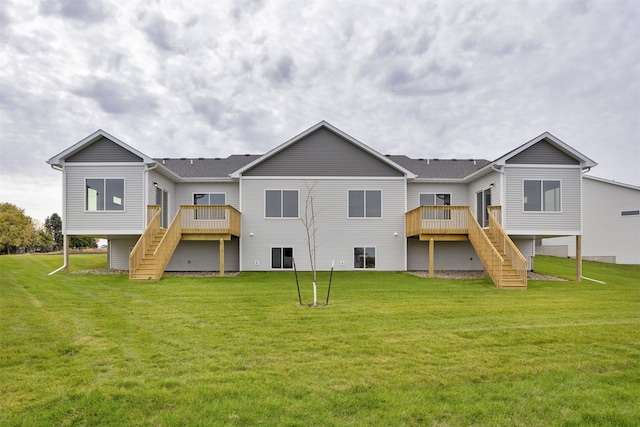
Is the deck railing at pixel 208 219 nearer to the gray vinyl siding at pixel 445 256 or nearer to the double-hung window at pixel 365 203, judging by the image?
the double-hung window at pixel 365 203

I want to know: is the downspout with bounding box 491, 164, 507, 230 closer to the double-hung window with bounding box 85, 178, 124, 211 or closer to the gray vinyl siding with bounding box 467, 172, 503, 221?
the gray vinyl siding with bounding box 467, 172, 503, 221

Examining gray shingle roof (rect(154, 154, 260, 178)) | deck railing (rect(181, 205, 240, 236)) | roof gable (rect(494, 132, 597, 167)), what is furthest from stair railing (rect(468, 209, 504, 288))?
gray shingle roof (rect(154, 154, 260, 178))

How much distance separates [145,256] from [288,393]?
12314 millimetres

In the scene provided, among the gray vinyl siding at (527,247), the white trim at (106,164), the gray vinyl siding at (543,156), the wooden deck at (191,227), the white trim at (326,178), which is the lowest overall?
the gray vinyl siding at (527,247)

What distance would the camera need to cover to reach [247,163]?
21672 mm

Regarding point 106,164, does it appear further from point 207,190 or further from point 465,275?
point 465,275

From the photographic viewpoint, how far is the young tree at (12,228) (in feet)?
151

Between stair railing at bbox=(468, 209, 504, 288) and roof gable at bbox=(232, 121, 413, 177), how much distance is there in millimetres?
4154

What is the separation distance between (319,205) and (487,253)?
25.0ft

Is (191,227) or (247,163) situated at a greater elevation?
(247,163)

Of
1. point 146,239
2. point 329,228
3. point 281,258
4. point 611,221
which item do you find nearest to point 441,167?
point 329,228

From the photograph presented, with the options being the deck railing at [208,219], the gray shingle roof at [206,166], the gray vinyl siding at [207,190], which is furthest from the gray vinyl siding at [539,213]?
the gray shingle roof at [206,166]

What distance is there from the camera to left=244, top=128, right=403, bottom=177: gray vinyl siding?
726 inches

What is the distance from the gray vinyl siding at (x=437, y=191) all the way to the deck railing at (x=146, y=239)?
11876 mm
